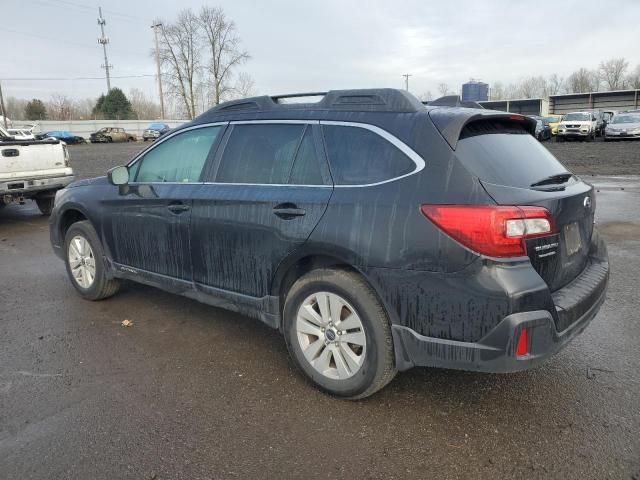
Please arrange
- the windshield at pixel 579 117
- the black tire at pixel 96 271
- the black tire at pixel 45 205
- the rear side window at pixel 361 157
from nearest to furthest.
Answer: the rear side window at pixel 361 157 < the black tire at pixel 96 271 < the black tire at pixel 45 205 < the windshield at pixel 579 117

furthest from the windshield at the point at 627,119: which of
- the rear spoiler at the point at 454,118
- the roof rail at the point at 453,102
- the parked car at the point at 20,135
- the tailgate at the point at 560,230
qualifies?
the rear spoiler at the point at 454,118

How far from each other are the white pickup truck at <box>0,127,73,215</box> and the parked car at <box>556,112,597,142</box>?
29.7m

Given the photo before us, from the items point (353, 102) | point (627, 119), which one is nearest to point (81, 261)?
point (353, 102)

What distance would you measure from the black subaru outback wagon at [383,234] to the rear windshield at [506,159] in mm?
14

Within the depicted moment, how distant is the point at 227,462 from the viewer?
2.59 metres

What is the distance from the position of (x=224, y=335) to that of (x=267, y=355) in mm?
554

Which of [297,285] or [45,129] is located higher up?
[45,129]

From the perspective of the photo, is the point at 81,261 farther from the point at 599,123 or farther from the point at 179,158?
the point at 599,123

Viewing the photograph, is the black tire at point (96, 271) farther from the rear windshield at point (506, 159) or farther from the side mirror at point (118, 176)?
the rear windshield at point (506, 159)

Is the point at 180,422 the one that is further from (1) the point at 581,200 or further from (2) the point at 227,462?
(1) the point at 581,200

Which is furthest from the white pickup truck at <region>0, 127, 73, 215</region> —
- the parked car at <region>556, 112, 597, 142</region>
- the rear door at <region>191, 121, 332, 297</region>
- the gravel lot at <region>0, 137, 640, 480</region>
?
the parked car at <region>556, 112, 597, 142</region>

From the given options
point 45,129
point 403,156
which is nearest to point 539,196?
point 403,156

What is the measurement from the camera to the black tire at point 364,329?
2.89 metres

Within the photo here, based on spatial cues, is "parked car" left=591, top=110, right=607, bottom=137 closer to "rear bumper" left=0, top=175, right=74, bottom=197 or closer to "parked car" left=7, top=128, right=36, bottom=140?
"parked car" left=7, top=128, right=36, bottom=140
